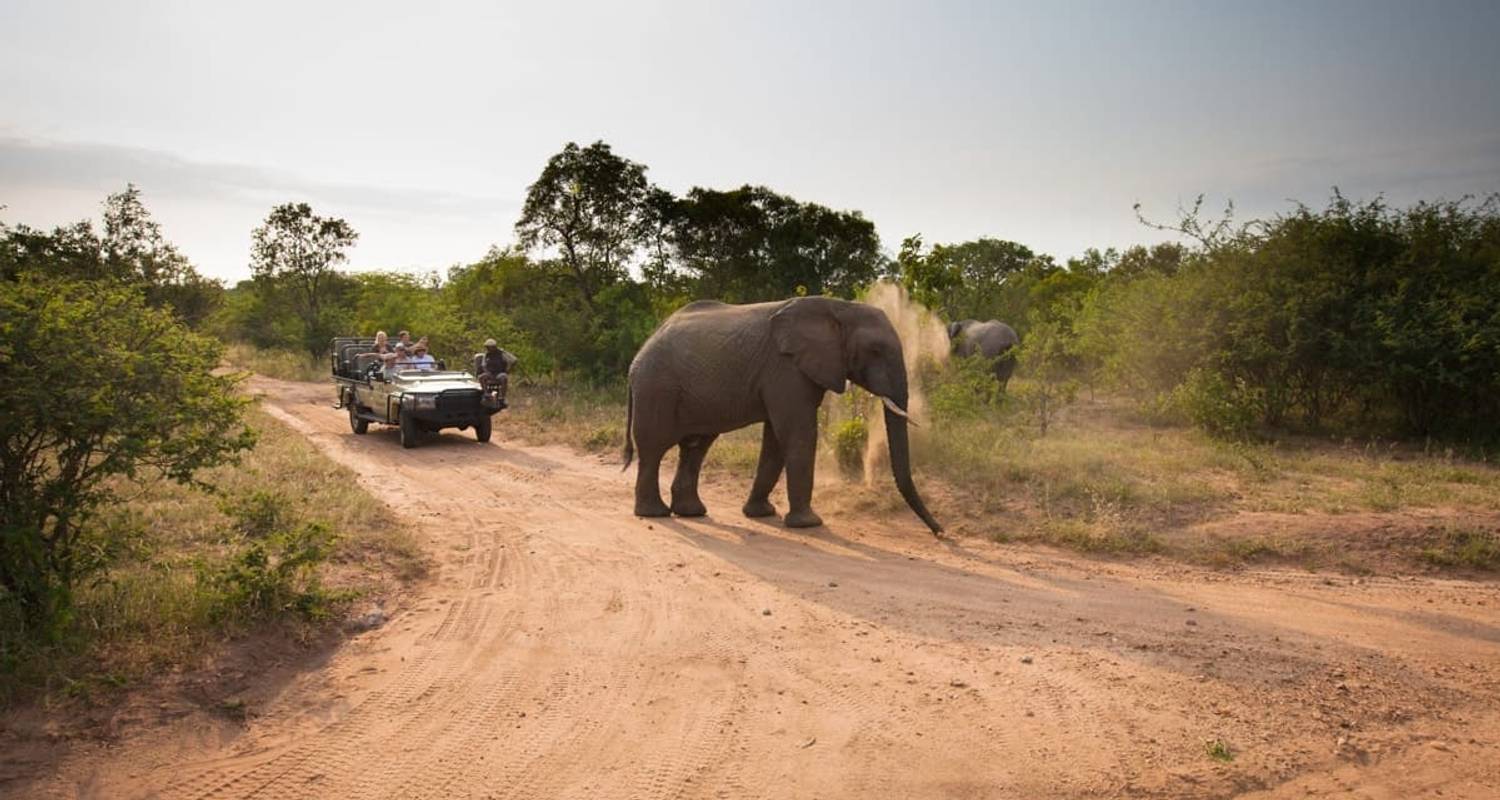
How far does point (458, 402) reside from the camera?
15398 mm

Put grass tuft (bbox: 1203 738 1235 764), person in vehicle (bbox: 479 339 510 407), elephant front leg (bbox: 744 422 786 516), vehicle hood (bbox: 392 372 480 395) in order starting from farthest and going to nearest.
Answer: person in vehicle (bbox: 479 339 510 407) < vehicle hood (bbox: 392 372 480 395) < elephant front leg (bbox: 744 422 786 516) < grass tuft (bbox: 1203 738 1235 764)

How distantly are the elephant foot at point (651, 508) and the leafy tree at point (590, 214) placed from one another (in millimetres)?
14783

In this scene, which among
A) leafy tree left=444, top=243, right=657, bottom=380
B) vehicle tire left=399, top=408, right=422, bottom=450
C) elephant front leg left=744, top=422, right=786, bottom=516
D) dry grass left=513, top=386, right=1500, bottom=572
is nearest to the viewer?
dry grass left=513, top=386, right=1500, bottom=572

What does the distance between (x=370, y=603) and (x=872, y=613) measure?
11.8 feet

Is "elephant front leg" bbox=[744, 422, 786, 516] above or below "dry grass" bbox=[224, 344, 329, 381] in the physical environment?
below

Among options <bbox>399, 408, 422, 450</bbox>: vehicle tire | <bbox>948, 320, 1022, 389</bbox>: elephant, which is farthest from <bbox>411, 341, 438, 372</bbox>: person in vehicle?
<bbox>948, 320, 1022, 389</bbox>: elephant

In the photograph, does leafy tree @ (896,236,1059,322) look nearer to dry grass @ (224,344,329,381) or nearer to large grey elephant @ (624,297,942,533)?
large grey elephant @ (624,297,942,533)

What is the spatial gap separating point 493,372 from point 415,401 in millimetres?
1992

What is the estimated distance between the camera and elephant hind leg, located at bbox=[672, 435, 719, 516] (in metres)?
10.2

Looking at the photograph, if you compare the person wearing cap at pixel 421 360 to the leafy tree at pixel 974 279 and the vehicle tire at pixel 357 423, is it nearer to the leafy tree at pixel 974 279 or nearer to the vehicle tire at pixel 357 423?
the vehicle tire at pixel 357 423

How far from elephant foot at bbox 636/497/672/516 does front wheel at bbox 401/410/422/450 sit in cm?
673

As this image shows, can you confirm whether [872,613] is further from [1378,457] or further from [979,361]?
[1378,457]

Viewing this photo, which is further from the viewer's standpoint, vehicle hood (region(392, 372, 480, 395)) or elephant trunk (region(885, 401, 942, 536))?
vehicle hood (region(392, 372, 480, 395))

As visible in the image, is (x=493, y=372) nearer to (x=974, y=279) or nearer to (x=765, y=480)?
(x=765, y=480)
